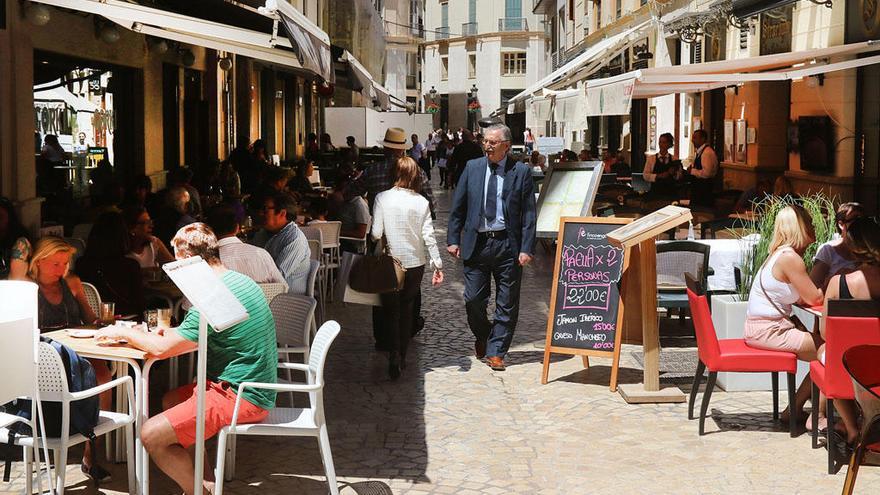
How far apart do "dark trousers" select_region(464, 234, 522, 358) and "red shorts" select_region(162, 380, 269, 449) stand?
3.48m

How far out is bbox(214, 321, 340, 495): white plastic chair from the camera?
5.19 meters

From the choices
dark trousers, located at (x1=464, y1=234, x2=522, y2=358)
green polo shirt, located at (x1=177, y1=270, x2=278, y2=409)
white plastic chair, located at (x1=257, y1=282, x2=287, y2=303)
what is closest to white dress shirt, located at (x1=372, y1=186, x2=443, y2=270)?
dark trousers, located at (x1=464, y1=234, x2=522, y2=358)

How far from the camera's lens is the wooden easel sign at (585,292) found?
8.25 metres

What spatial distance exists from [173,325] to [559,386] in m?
2.80

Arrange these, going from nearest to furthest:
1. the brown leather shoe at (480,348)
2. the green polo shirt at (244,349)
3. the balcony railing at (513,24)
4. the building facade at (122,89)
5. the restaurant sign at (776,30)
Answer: the green polo shirt at (244,349) → the brown leather shoe at (480,348) → the building facade at (122,89) → the restaurant sign at (776,30) → the balcony railing at (513,24)

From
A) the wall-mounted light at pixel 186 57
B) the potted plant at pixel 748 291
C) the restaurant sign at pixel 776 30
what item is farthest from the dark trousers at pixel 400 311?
the restaurant sign at pixel 776 30

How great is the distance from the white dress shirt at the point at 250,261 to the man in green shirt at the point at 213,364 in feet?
6.59

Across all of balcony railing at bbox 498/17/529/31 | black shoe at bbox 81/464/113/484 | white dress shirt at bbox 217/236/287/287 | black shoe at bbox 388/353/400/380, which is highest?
balcony railing at bbox 498/17/529/31

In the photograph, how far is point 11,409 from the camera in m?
5.25

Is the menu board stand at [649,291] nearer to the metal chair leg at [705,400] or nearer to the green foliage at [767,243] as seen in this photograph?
the green foliage at [767,243]

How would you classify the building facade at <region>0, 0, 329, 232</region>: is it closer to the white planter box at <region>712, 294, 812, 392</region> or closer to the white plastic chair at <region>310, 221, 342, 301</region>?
the white plastic chair at <region>310, 221, 342, 301</region>

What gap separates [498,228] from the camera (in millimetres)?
8555

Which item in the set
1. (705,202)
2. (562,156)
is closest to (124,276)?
(705,202)

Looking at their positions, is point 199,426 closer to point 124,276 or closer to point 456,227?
point 124,276
